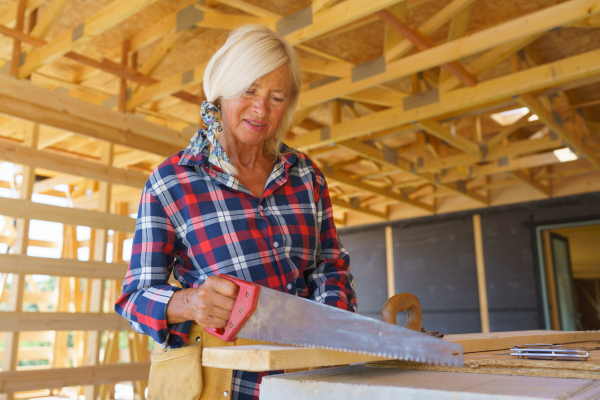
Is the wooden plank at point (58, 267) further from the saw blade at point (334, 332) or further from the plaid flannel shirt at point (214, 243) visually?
the saw blade at point (334, 332)

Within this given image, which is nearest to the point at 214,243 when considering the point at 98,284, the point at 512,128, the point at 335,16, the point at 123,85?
the point at 335,16

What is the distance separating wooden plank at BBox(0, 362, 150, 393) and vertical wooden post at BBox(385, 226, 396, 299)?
5680 millimetres

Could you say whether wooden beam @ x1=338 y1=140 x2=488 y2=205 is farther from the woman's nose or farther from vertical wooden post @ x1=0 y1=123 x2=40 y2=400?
the woman's nose

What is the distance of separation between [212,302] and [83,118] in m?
4.03

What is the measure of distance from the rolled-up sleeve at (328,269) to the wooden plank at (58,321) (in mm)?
3342

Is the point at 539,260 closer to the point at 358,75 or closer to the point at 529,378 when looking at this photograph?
the point at 358,75

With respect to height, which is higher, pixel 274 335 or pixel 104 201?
pixel 104 201


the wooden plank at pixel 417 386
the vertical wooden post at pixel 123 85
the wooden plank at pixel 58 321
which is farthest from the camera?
the vertical wooden post at pixel 123 85

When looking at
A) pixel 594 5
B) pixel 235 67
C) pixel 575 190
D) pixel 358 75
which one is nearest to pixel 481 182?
pixel 575 190

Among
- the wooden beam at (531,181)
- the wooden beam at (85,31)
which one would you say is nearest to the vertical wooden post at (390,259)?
the wooden beam at (531,181)

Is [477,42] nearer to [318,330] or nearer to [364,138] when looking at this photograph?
[364,138]

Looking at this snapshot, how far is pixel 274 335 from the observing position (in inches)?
41.4

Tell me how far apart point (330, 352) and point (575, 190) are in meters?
8.02

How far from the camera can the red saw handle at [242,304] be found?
1.02m
